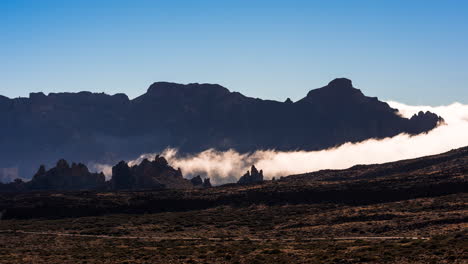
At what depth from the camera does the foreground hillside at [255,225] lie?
2467 inches

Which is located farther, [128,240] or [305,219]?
[305,219]

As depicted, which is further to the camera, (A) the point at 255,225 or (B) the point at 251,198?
(B) the point at 251,198

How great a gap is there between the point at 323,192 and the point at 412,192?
1721 cm

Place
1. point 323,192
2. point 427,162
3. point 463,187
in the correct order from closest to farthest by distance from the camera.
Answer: point 463,187
point 323,192
point 427,162

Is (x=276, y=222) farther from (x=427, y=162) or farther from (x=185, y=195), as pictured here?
(x=427, y=162)

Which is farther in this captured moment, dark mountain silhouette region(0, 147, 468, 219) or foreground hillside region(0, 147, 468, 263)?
dark mountain silhouette region(0, 147, 468, 219)

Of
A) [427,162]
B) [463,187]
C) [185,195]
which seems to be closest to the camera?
[463,187]

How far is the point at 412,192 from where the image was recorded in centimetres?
11288

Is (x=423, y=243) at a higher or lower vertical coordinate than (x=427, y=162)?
lower

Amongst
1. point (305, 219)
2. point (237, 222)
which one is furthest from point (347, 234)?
point (237, 222)

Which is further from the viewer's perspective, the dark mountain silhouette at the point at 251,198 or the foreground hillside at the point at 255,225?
the dark mountain silhouette at the point at 251,198

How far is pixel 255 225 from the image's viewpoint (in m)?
97.8

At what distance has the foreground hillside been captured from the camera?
62656mm

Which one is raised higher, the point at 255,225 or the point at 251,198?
the point at 251,198
